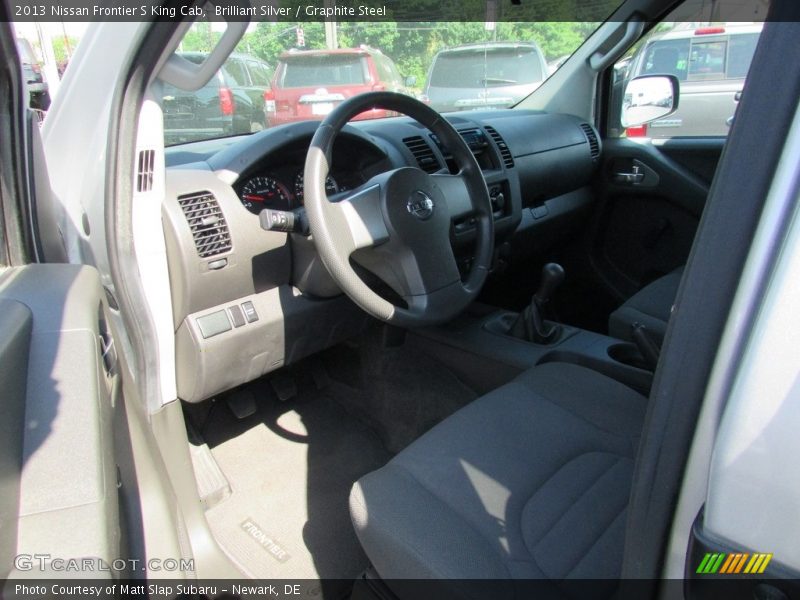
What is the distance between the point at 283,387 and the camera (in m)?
2.39

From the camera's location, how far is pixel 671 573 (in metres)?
0.76

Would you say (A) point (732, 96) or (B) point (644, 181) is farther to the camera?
(B) point (644, 181)

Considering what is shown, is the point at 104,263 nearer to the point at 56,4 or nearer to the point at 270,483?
the point at 56,4

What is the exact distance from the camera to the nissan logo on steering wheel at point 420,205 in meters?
1.74

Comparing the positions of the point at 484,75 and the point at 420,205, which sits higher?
the point at 484,75

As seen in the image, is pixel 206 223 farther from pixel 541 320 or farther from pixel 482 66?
pixel 482 66

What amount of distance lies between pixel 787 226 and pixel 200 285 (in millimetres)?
1430

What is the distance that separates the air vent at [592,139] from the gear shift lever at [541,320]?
1.04 meters

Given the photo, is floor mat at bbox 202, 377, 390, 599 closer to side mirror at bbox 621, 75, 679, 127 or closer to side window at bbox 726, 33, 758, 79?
side mirror at bbox 621, 75, 679, 127

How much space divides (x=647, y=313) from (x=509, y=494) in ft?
4.15

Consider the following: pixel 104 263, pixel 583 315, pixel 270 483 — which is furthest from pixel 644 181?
pixel 104 263

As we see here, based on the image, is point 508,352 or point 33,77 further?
point 508,352

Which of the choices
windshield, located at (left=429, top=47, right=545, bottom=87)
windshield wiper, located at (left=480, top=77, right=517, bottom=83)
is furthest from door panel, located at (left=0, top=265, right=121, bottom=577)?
windshield wiper, located at (left=480, top=77, right=517, bottom=83)

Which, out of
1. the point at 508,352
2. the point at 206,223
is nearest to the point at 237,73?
the point at 206,223
